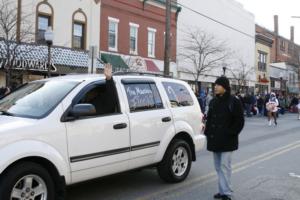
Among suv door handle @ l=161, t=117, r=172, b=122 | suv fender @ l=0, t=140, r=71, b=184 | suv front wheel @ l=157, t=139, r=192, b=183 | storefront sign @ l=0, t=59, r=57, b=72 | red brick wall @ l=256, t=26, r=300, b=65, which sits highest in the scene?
red brick wall @ l=256, t=26, r=300, b=65

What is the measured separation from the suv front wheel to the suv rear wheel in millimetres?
2328

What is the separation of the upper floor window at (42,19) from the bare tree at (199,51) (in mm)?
12610

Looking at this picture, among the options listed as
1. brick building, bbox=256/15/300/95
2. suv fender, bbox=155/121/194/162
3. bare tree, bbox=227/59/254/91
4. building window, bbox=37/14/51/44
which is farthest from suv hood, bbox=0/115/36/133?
brick building, bbox=256/15/300/95

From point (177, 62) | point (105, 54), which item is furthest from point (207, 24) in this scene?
point (105, 54)

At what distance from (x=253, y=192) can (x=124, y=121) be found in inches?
90.9

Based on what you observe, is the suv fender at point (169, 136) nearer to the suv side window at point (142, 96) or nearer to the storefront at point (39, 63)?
the suv side window at point (142, 96)

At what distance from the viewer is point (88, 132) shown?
6008mm

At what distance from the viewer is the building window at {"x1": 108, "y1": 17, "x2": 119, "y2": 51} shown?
87.9 ft

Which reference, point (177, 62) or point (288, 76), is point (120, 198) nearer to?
point (177, 62)

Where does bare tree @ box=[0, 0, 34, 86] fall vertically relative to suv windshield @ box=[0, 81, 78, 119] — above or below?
above

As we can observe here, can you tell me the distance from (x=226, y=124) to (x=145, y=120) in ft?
3.88

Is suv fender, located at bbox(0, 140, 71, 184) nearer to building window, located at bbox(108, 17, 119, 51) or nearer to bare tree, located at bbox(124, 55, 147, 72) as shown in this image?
building window, located at bbox(108, 17, 119, 51)

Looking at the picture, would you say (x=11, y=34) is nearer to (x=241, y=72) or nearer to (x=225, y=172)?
(x=225, y=172)

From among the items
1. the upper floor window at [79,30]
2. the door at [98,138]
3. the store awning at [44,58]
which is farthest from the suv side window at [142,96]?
the upper floor window at [79,30]
